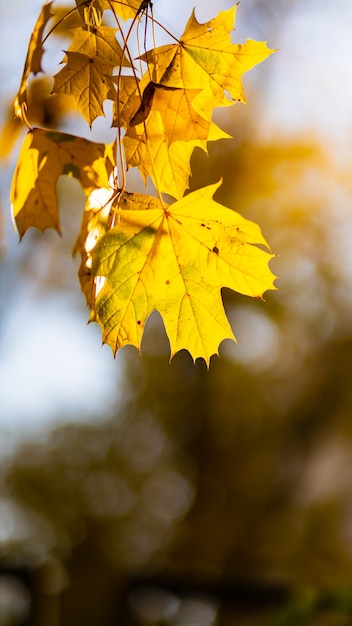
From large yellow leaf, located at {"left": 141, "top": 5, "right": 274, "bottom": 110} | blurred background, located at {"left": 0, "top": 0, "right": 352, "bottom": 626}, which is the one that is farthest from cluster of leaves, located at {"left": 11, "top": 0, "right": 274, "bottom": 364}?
blurred background, located at {"left": 0, "top": 0, "right": 352, "bottom": 626}

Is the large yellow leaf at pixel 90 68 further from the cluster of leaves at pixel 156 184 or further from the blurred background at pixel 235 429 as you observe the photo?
the blurred background at pixel 235 429

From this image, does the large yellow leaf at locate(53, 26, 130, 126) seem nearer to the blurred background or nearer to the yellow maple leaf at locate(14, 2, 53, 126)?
the yellow maple leaf at locate(14, 2, 53, 126)

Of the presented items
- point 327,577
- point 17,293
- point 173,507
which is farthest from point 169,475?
point 17,293

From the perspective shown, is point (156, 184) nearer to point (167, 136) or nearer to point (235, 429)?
point (167, 136)

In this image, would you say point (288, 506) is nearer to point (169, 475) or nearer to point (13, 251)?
point (169, 475)

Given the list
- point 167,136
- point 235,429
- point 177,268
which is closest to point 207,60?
point 167,136

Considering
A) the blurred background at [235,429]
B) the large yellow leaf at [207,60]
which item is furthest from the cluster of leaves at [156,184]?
the blurred background at [235,429]
